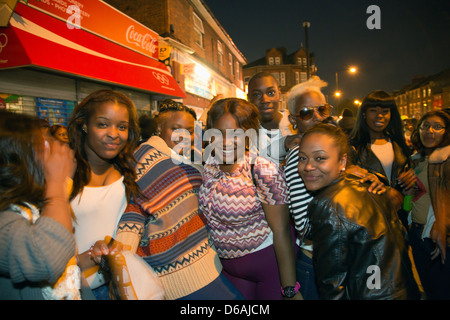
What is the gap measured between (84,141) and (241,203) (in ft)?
4.08

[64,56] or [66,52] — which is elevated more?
[66,52]

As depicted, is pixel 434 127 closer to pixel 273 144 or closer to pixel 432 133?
pixel 432 133

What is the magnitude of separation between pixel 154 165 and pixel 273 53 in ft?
168

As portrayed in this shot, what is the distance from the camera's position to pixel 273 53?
47.6 meters

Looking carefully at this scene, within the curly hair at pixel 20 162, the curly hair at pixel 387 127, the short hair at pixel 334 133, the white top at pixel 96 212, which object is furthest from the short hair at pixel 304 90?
the curly hair at pixel 20 162

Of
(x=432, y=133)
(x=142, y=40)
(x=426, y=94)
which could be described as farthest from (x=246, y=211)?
(x=426, y=94)

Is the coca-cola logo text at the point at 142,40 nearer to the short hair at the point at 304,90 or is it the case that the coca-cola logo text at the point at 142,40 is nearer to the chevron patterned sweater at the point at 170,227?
the short hair at the point at 304,90

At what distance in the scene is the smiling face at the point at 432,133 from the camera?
2.76 metres

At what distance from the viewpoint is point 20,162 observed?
113 centimetres

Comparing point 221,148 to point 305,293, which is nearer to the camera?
point 305,293

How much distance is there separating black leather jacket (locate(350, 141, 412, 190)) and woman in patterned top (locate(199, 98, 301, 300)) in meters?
1.45

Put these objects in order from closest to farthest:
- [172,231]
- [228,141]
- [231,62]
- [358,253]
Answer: [358,253] → [172,231] → [228,141] → [231,62]
